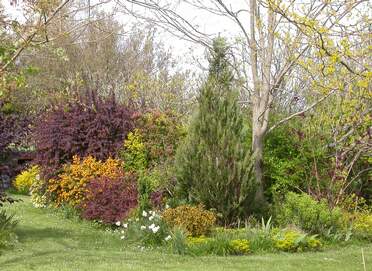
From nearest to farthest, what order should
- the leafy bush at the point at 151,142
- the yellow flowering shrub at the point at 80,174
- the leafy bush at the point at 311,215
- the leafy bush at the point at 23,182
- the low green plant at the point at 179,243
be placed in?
the low green plant at the point at 179,243 < the leafy bush at the point at 311,215 < the yellow flowering shrub at the point at 80,174 < the leafy bush at the point at 151,142 < the leafy bush at the point at 23,182

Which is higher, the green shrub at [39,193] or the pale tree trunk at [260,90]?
the pale tree trunk at [260,90]

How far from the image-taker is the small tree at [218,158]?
488 inches

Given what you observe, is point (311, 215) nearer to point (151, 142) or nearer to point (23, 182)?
point (151, 142)

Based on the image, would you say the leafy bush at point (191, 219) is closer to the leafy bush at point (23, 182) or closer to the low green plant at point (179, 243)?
the low green plant at point (179, 243)

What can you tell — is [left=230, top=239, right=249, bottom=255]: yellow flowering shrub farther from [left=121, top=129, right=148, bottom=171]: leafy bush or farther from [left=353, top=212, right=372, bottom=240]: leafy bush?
[left=121, top=129, right=148, bottom=171]: leafy bush

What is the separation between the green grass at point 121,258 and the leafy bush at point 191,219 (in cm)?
86

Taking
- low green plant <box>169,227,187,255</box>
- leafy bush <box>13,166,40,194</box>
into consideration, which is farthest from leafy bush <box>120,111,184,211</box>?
leafy bush <box>13,166,40,194</box>

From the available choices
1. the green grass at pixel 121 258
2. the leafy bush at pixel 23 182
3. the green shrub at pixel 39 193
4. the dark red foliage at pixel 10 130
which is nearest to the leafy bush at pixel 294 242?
the green grass at pixel 121 258

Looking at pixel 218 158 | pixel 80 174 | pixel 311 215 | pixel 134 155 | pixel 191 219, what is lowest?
pixel 191 219

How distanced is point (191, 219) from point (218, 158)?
179 centimetres

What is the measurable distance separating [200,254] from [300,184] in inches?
216

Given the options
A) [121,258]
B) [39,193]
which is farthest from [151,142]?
[121,258]

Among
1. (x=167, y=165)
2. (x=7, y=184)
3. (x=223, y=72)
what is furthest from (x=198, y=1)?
(x=7, y=184)

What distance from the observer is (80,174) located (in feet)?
50.8
